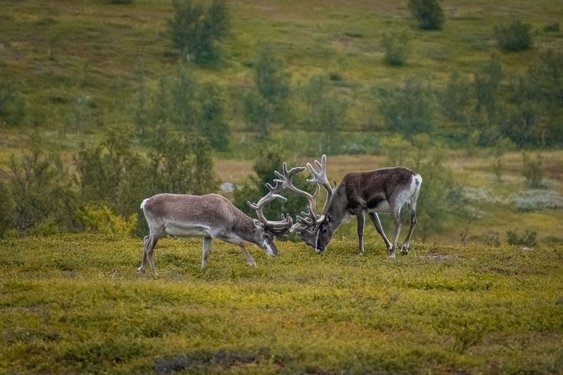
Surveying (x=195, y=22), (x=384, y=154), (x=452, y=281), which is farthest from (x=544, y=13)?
(x=452, y=281)

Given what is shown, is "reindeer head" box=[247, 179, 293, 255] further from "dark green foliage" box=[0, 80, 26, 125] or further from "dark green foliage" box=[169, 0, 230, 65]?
"dark green foliage" box=[169, 0, 230, 65]

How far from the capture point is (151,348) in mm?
16438

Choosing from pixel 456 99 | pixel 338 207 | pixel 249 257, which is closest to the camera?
pixel 249 257

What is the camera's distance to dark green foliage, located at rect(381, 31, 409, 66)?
116 m

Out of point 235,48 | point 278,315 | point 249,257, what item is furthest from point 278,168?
point 235,48

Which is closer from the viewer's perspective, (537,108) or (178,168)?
(178,168)

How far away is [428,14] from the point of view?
132000 millimetres

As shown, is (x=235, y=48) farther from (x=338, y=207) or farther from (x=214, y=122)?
(x=338, y=207)

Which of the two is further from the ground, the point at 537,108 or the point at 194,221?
the point at 194,221

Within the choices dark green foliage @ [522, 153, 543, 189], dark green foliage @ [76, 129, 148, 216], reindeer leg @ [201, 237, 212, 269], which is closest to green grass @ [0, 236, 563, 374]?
reindeer leg @ [201, 237, 212, 269]

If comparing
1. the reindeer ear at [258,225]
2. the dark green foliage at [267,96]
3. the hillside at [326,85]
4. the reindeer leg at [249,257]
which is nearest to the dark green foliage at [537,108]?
the hillside at [326,85]

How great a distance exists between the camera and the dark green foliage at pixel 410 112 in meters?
98.8

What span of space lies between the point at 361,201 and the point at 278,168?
3002 centimetres

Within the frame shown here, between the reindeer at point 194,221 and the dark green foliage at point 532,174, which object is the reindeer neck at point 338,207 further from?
the dark green foliage at point 532,174
